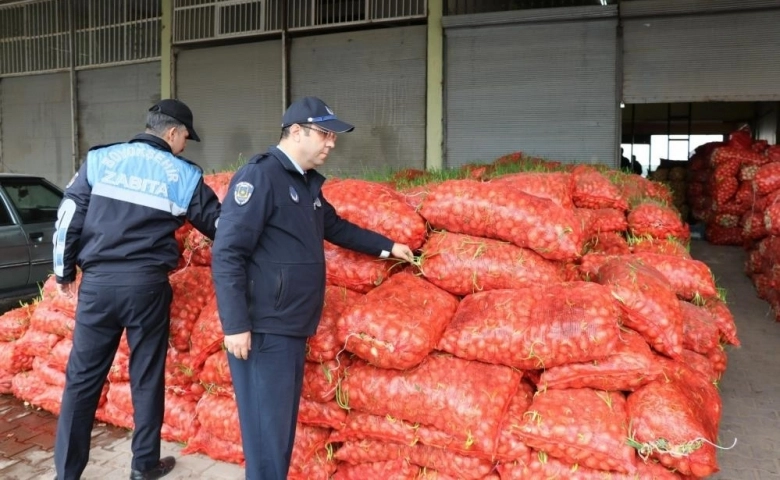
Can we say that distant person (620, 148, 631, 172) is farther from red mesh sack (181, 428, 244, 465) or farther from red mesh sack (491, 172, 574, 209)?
red mesh sack (181, 428, 244, 465)

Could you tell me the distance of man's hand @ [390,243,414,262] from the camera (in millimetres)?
2672

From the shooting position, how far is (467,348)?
244cm

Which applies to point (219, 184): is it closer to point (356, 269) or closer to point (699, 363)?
point (356, 269)

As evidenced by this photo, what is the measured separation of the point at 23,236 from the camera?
5.65m

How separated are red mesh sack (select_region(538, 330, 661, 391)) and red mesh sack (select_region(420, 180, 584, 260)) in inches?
19.7

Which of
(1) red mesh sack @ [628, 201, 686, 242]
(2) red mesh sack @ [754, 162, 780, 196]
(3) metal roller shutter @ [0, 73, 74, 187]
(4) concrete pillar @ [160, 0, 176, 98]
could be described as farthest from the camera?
(3) metal roller shutter @ [0, 73, 74, 187]

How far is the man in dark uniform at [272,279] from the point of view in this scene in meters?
2.13

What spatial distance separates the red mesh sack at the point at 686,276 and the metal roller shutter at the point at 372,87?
539 centimetres

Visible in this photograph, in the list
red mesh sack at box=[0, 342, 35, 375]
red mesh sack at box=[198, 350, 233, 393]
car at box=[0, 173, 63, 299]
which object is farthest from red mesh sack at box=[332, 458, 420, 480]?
car at box=[0, 173, 63, 299]

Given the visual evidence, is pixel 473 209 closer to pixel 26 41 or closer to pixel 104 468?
pixel 104 468

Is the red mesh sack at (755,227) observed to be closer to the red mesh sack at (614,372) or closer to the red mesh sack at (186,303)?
the red mesh sack at (614,372)

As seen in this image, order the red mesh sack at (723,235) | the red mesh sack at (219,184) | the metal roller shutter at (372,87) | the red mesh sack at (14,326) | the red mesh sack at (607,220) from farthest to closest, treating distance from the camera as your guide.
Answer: the metal roller shutter at (372,87) < the red mesh sack at (723,235) < the red mesh sack at (14,326) < the red mesh sack at (607,220) < the red mesh sack at (219,184)

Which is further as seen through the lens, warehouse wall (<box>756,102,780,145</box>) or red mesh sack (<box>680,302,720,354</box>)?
warehouse wall (<box>756,102,780,145</box>)

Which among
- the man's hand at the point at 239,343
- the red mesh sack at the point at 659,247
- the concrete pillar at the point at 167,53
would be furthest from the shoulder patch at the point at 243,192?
the concrete pillar at the point at 167,53
